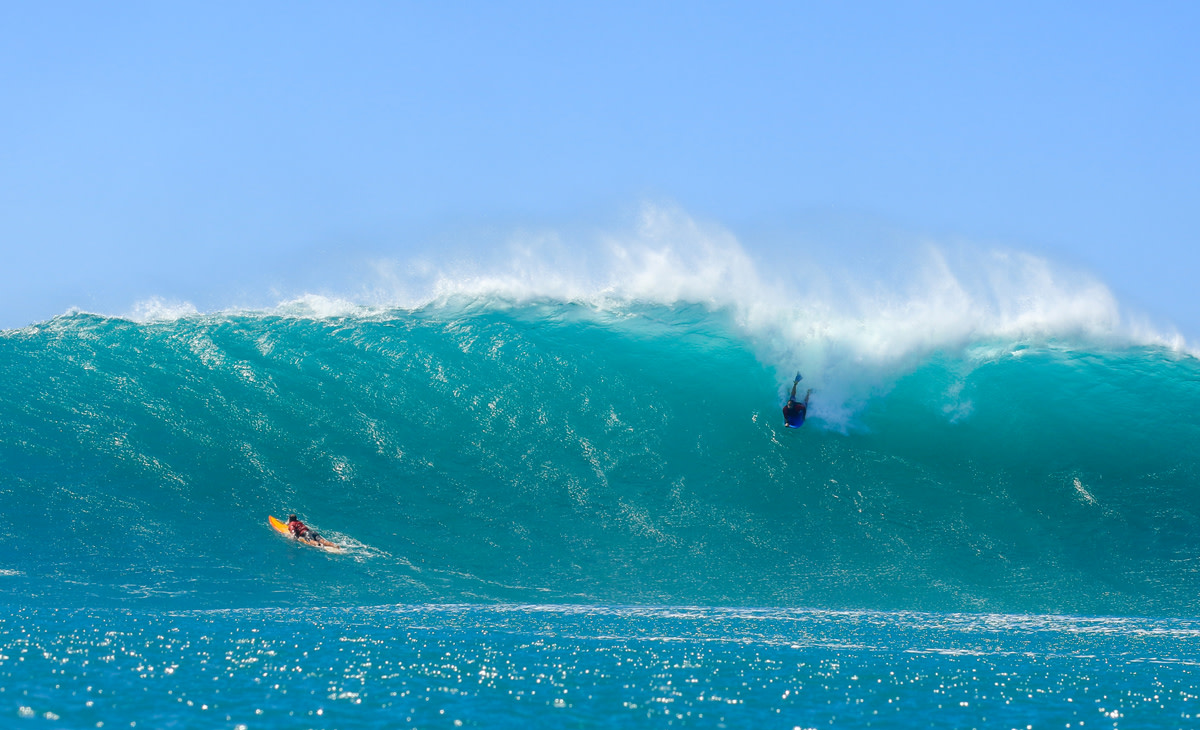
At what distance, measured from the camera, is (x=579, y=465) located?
53.4ft

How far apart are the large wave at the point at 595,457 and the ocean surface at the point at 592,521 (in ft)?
0.20

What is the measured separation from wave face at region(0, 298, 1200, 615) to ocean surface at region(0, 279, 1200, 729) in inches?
2.3

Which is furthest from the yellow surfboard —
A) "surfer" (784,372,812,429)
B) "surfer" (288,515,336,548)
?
"surfer" (784,372,812,429)

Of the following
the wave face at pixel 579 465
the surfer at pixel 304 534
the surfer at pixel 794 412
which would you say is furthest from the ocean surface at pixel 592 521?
the surfer at pixel 304 534

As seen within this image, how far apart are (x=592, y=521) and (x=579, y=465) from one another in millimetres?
1301

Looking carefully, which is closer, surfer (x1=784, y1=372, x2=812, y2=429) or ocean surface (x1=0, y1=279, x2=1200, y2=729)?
ocean surface (x1=0, y1=279, x2=1200, y2=729)

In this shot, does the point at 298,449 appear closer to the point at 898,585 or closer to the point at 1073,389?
the point at 898,585

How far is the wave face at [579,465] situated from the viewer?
13977mm

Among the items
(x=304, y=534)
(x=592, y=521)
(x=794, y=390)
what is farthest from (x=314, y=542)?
(x=794, y=390)

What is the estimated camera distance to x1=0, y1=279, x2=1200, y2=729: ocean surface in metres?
9.97

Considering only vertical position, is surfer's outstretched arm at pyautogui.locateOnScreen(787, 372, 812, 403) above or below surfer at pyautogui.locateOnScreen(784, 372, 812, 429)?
above

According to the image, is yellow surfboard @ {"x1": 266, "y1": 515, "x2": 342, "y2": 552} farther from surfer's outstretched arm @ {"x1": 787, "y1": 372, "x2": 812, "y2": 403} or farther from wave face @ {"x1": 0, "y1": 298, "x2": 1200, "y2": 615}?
surfer's outstretched arm @ {"x1": 787, "y1": 372, "x2": 812, "y2": 403}

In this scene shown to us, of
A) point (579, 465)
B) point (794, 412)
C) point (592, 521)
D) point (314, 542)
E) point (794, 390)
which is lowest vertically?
point (314, 542)

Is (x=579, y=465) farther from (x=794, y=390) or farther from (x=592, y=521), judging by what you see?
(x=794, y=390)
